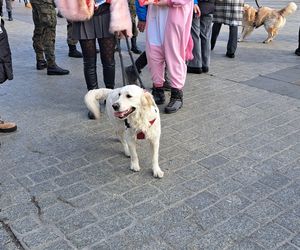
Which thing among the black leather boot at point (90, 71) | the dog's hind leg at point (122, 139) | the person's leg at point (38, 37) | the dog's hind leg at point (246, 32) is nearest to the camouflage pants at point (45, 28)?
the person's leg at point (38, 37)

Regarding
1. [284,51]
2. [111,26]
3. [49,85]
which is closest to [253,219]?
[111,26]

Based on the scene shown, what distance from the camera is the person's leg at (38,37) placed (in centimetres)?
574

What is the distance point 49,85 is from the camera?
5.61m

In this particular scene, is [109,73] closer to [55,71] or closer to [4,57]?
[4,57]

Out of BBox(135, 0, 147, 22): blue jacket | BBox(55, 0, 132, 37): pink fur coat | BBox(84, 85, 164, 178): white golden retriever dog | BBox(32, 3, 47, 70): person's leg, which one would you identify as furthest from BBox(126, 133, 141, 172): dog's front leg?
BBox(32, 3, 47, 70): person's leg

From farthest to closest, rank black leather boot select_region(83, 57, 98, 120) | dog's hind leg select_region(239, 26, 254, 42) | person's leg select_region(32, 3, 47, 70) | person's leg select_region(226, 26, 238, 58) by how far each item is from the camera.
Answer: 1. dog's hind leg select_region(239, 26, 254, 42)
2. person's leg select_region(226, 26, 238, 58)
3. person's leg select_region(32, 3, 47, 70)
4. black leather boot select_region(83, 57, 98, 120)

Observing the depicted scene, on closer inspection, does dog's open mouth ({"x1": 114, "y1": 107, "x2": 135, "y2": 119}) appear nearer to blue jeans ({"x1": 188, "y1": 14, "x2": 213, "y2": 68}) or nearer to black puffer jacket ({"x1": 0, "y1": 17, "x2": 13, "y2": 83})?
black puffer jacket ({"x1": 0, "y1": 17, "x2": 13, "y2": 83})

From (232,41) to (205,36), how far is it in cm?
109

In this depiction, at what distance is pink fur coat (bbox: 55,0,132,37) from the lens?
397 cm

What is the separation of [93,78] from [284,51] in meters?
4.68

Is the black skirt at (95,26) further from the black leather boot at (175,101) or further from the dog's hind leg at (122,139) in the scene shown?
the dog's hind leg at (122,139)

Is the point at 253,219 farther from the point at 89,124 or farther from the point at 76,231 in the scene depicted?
the point at 89,124

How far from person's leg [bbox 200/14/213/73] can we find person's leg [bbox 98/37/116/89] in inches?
83.7

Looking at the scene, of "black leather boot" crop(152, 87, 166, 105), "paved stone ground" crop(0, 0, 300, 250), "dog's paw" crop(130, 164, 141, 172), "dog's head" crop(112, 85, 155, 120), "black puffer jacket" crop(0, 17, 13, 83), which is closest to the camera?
"paved stone ground" crop(0, 0, 300, 250)
